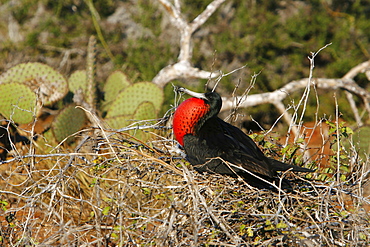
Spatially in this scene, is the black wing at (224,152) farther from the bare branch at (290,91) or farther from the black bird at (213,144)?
the bare branch at (290,91)

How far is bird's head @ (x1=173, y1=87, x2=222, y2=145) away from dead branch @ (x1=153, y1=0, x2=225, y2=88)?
163 cm

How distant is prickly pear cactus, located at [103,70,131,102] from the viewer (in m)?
4.35

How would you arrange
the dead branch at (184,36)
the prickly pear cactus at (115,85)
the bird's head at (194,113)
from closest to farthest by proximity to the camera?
1. the bird's head at (194,113)
2. the dead branch at (184,36)
3. the prickly pear cactus at (115,85)

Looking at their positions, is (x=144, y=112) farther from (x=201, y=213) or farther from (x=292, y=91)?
(x=201, y=213)

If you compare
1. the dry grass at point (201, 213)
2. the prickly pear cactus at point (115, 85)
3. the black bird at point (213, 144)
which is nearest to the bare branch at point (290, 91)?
the prickly pear cactus at point (115, 85)

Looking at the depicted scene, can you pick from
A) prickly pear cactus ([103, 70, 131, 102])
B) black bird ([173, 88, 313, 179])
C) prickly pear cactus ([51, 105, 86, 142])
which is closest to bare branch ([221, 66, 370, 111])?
prickly pear cactus ([103, 70, 131, 102])

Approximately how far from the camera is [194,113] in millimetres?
2326

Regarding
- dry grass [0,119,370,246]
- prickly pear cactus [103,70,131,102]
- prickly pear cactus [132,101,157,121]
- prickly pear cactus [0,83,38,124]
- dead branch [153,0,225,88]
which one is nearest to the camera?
dry grass [0,119,370,246]

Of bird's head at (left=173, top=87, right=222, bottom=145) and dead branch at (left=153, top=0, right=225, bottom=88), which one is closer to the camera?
bird's head at (left=173, top=87, right=222, bottom=145)

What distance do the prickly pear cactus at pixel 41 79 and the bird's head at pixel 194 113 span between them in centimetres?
191

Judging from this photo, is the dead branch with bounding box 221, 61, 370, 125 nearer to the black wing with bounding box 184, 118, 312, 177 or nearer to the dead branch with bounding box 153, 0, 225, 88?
the dead branch with bounding box 153, 0, 225, 88

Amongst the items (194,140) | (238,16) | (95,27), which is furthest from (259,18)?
(194,140)

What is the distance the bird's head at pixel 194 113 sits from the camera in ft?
7.63

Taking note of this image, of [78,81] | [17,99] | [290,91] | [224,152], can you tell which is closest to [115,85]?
[78,81]
